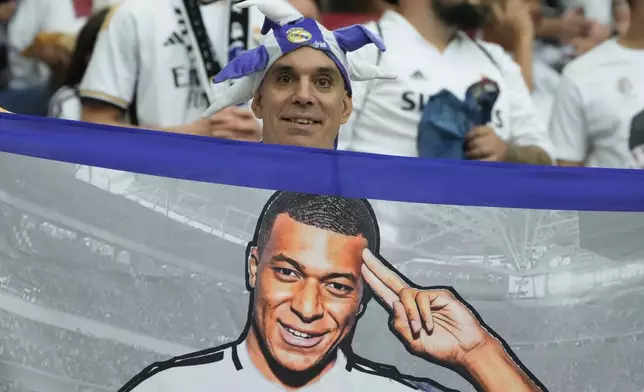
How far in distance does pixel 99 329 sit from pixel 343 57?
96 centimetres

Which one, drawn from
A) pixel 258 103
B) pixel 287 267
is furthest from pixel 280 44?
pixel 287 267

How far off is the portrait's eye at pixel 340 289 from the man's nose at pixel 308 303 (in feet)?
0.10

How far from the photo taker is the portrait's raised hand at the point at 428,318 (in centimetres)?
263

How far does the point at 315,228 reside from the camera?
8.69 ft

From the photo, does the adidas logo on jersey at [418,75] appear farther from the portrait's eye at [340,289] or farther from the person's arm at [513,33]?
the portrait's eye at [340,289]

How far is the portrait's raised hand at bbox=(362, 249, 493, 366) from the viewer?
2.63m

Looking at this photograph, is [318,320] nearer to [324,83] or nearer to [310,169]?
[310,169]

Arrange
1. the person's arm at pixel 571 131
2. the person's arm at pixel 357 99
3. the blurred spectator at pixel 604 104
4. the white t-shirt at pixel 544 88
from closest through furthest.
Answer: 1. the person's arm at pixel 357 99
2. the blurred spectator at pixel 604 104
3. the person's arm at pixel 571 131
4. the white t-shirt at pixel 544 88

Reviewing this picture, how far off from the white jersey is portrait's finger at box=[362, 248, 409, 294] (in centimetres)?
17

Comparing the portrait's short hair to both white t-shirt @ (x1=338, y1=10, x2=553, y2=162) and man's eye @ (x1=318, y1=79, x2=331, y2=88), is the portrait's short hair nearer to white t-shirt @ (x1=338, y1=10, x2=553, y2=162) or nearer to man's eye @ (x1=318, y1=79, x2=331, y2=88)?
man's eye @ (x1=318, y1=79, x2=331, y2=88)

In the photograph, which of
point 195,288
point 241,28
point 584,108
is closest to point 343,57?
point 195,288

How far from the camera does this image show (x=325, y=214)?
2.65m

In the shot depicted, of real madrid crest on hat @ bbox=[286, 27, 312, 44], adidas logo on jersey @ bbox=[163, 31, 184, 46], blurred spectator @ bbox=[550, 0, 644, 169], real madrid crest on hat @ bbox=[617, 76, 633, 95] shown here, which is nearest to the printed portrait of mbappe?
real madrid crest on hat @ bbox=[286, 27, 312, 44]

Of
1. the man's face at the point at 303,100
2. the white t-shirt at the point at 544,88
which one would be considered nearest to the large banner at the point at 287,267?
the man's face at the point at 303,100
